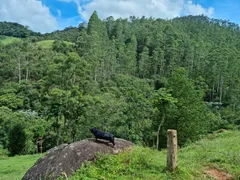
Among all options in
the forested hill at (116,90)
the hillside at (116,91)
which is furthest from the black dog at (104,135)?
the hillside at (116,91)

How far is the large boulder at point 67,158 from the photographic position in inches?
308

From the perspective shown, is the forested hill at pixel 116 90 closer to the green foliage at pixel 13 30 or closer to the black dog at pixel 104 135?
the black dog at pixel 104 135

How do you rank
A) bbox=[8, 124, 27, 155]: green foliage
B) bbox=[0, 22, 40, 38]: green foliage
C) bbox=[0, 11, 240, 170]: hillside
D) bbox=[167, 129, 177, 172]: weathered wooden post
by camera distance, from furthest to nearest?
bbox=[0, 22, 40, 38]: green foliage
bbox=[8, 124, 27, 155]: green foliage
bbox=[0, 11, 240, 170]: hillside
bbox=[167, 129, 177, 172]: weathered wooden post

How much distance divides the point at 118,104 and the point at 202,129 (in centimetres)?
974

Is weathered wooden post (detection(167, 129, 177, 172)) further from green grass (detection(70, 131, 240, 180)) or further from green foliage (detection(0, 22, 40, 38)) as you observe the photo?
green foliage (detection(0, 22, 40, 38))

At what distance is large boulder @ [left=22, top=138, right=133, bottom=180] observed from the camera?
7818 mm

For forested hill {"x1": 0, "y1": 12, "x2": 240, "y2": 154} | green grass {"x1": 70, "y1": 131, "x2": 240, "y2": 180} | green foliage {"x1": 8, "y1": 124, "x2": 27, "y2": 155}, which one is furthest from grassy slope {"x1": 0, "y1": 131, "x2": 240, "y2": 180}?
green foliage {"x1": 8, "y1": 124, "x2": 27, "y2": 155}

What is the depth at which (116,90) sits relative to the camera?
43969 mm

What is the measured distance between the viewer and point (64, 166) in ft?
25.9

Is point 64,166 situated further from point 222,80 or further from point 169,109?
point 222,80

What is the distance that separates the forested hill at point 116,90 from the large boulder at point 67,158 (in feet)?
38.0

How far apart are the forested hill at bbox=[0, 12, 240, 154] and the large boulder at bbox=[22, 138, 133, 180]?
38.0ft

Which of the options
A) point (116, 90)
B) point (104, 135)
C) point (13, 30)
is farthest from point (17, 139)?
point (13, 30)

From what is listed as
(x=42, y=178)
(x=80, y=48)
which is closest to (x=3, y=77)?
(x=80, y=48)
